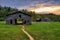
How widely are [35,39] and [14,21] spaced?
43243 millimetres

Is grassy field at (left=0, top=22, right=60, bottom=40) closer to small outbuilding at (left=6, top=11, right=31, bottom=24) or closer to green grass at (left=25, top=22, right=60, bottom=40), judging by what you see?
green grass at (left=25, top=22, right=60, bottom=40)

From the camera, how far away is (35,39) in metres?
21.4

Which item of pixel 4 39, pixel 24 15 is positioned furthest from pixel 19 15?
pixel 4 39

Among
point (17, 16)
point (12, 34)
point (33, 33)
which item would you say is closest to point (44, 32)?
point (33, 33)

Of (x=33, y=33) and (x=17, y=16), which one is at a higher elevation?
(x=33, y=33)

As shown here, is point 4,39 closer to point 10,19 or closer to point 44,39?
point 44,39

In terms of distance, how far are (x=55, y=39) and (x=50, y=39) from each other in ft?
1.95

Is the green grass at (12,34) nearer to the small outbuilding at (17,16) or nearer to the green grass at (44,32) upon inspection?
the green grass at (44,32)

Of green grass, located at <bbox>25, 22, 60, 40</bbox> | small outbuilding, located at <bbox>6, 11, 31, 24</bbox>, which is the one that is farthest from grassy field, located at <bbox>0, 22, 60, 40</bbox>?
small outbuilding, located at <bbox>6, 11, 31, 24</bbox>

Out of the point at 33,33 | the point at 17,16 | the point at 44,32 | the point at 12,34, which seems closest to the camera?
the point at 12,34

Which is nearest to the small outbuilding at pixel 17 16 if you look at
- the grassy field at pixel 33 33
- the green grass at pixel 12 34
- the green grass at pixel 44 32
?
the green grass at pixel 44 32

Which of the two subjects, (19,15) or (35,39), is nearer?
(35,39)

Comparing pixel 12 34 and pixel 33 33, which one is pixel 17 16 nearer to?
pixel 33 33

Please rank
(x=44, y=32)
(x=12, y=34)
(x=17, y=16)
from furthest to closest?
(x=17, y=16) → (x=44, y=32) → (x=12, y=34)
